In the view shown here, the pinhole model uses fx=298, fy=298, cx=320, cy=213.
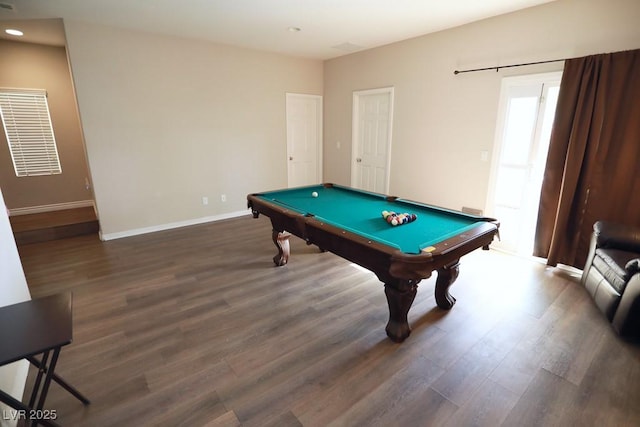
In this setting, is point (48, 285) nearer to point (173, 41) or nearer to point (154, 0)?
point (154, 0)

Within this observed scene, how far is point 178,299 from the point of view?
2.77 m

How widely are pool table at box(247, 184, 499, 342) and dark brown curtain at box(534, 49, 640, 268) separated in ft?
4.54

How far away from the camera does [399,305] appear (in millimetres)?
2150

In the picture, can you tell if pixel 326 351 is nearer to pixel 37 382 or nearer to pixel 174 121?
pixel 37 382

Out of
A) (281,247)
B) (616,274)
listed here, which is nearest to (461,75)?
(616,274)

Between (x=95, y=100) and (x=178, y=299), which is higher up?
(x=95, y=100)

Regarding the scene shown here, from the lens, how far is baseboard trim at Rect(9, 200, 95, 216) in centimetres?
488

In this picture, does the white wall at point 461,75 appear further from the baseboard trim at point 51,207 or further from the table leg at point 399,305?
the baseboard trim at point 51,207

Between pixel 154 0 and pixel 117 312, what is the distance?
3.08 meters

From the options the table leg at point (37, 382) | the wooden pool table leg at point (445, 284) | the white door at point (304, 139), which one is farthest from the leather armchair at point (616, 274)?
the white door at point (304, 139)

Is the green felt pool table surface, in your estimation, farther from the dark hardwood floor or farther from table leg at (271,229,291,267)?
the dark hardwood floor

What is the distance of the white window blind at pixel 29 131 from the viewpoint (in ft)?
15.3

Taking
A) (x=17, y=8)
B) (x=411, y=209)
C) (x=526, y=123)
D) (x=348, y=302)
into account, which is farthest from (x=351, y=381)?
(x=17, y=8)

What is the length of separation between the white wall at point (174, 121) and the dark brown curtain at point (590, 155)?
165 inches
